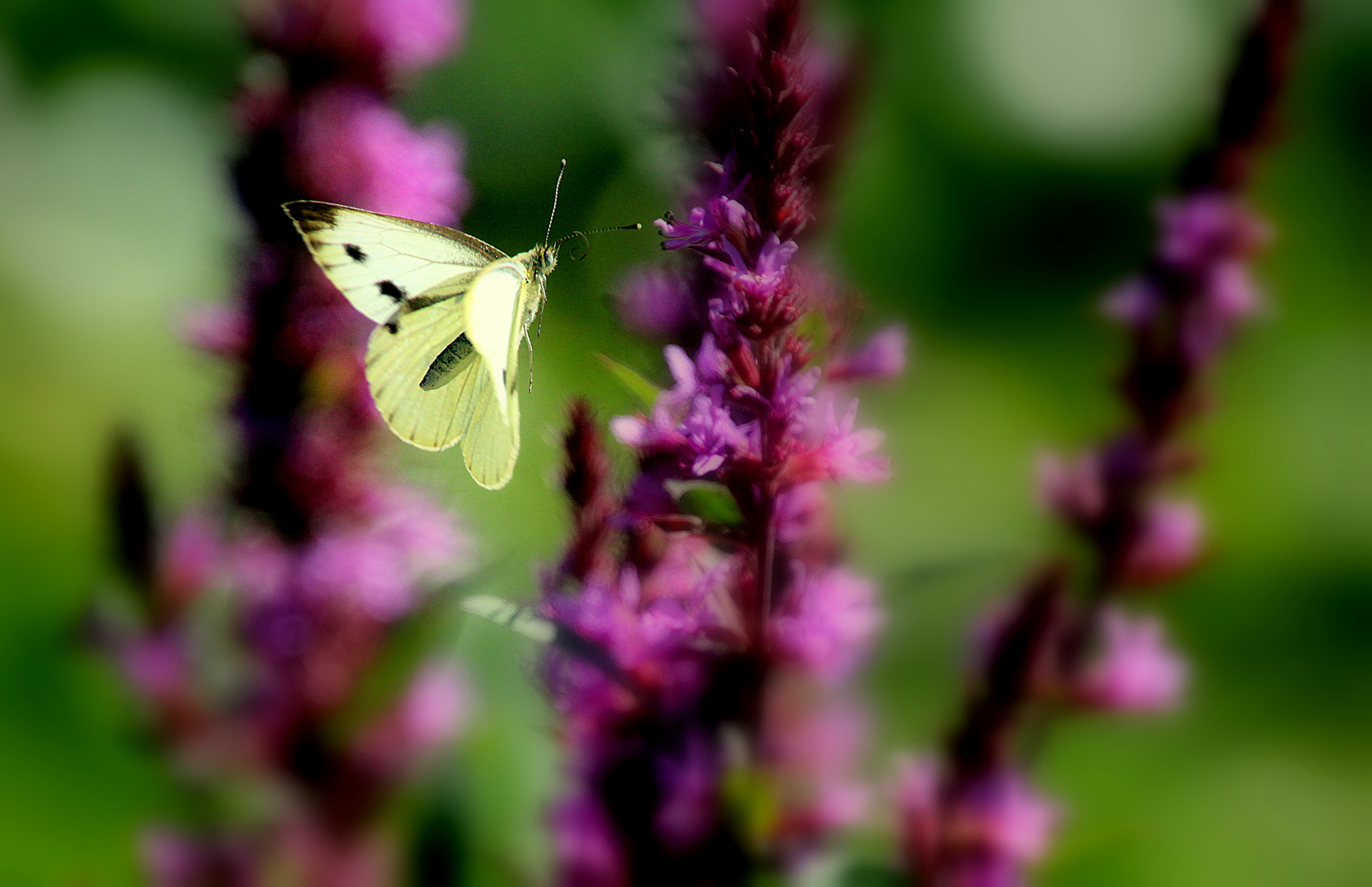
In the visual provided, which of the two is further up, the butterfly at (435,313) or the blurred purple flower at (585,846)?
the butterfly at (435,313)

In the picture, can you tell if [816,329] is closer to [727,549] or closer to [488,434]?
[727,549]

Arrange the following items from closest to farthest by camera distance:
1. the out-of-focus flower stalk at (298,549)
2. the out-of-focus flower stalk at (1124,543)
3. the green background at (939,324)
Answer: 1. the out-of-focus flower stalk at (1124,543)
2. the out-of-focus flower stalk at (298,549)
3. the green background at (939,324)

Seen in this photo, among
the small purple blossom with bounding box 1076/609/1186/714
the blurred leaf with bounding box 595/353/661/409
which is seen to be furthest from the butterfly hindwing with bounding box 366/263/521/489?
the small purple blossom with bounding box 1076/609/1186/714

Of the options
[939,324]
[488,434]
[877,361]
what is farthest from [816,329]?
[939,324]

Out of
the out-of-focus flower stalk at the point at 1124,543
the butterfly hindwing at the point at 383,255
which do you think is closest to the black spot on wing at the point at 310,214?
the butterfly hindwing at the point at 383,255

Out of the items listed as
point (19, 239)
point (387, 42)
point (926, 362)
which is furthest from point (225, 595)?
point (19, 239)

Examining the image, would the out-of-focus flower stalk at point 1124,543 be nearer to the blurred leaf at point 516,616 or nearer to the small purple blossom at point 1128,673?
the small purple blossom at point 1128,673

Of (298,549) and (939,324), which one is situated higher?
(939,324)
